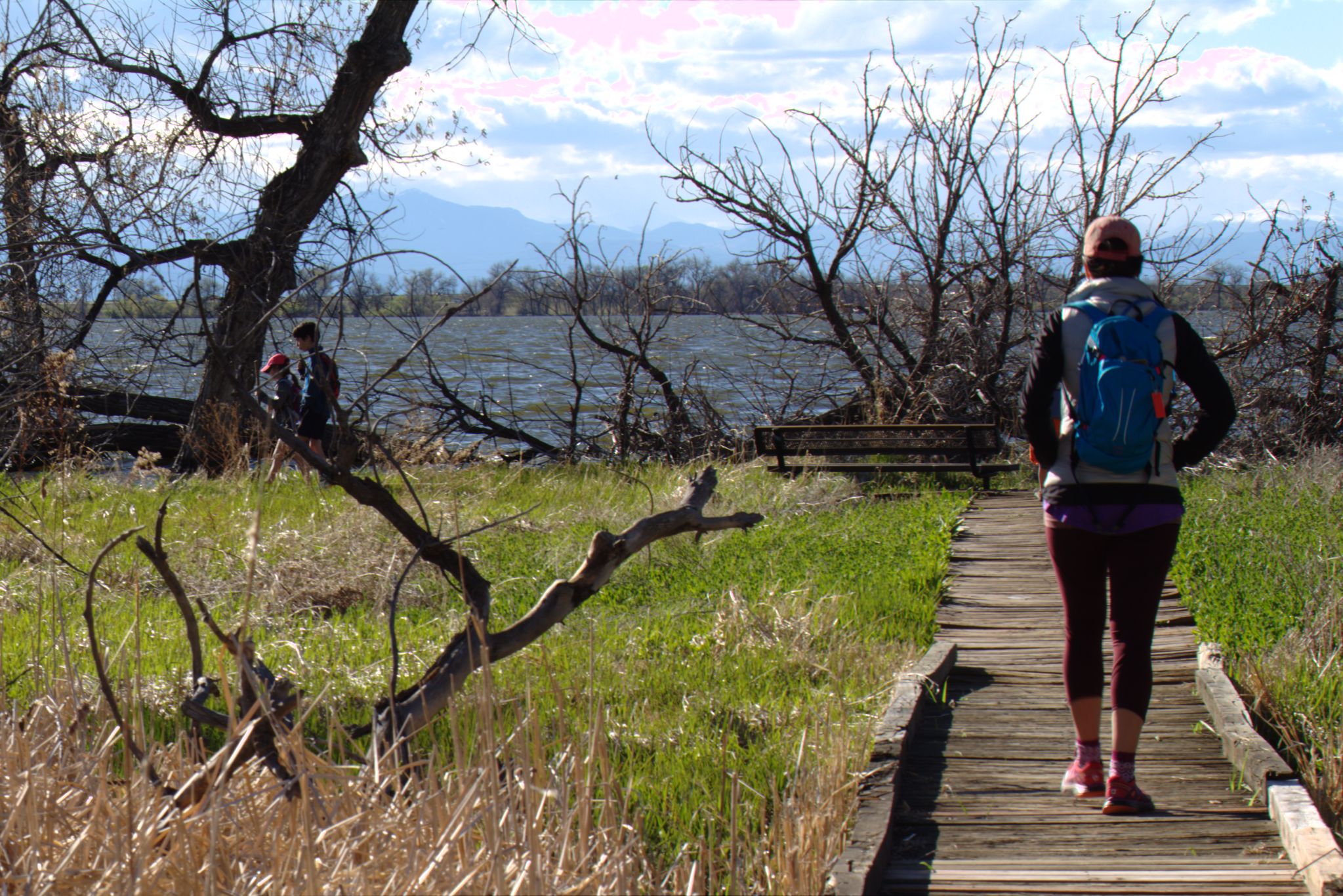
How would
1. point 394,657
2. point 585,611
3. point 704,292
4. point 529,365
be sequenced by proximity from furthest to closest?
point 529,365
point 704,292
point 585,611
point 394,657

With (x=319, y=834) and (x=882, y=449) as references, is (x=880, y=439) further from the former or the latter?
(x=319, y=834)

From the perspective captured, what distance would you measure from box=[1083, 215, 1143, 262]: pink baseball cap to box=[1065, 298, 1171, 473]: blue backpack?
0.78ft

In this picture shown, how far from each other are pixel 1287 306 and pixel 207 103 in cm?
1321

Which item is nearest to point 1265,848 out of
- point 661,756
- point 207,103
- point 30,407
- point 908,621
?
point 661,756

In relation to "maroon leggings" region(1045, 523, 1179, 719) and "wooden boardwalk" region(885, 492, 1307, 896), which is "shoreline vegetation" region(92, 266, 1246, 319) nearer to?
"wooden boardwalk" region(885, 492, 1307, 896)

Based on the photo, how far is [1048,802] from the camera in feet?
14.9

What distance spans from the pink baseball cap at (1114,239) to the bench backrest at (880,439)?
832cm

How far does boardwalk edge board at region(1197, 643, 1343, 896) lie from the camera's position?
3.63 meters

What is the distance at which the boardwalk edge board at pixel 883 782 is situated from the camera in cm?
374

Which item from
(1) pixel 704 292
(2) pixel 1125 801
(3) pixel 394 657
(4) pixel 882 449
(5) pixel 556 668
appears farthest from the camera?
(1) pixel 704 292

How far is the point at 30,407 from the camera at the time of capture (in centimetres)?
986

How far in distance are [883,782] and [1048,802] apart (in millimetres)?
635

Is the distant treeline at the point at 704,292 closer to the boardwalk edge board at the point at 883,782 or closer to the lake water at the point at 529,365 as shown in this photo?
the lake water at the point at 529,365

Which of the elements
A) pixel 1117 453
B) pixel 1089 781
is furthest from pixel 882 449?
pixel 1117 453
